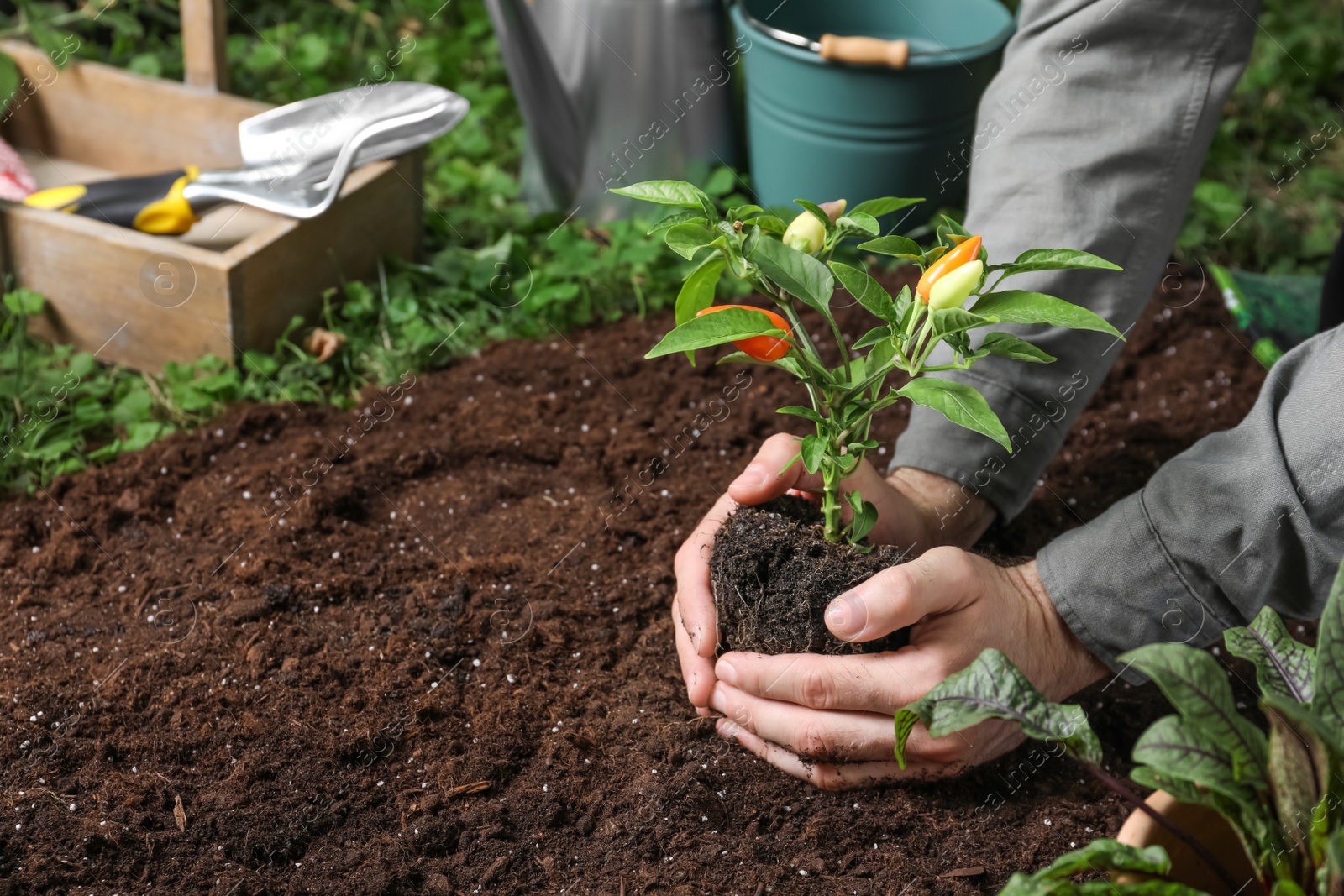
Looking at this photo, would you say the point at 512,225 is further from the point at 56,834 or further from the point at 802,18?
the point at 56,834

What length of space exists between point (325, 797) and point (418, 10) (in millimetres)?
2703

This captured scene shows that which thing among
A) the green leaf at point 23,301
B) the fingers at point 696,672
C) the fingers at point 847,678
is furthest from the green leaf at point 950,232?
the green leaf at point 23,301

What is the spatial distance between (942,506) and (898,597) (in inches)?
15.5

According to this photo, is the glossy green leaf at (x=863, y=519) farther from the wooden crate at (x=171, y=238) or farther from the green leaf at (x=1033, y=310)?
the wooden crate at (x=171, y=238)

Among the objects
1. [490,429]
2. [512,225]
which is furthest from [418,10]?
[490,429]

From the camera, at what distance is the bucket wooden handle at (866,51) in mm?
2195

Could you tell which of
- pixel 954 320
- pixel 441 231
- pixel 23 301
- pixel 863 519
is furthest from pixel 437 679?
pixel 441 231

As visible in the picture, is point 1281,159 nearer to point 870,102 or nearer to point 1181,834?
point 870,102

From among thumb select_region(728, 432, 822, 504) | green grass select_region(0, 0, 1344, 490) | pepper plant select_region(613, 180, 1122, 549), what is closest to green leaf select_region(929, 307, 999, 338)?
pepper plant select_region(613, 180, 1122, 549)

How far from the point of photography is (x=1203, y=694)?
81cm

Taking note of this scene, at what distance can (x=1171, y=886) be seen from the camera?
79 centimetres

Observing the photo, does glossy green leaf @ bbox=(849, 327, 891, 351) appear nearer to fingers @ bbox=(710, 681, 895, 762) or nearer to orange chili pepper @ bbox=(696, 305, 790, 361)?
orange chili pepper @ bbox=(696, 305, 790, 361)

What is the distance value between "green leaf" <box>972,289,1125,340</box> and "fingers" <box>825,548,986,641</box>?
282 mm

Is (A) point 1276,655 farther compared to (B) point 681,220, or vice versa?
(B) point 681,220
